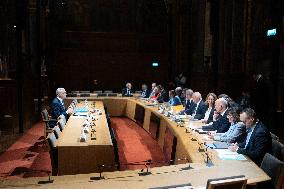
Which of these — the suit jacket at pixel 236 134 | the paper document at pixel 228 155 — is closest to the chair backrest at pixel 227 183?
the paper document at pixel 228 155

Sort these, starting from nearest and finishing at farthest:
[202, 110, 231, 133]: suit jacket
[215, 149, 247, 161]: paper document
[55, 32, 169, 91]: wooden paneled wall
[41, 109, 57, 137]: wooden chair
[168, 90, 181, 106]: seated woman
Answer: [215, 149, 247, 161]: paper document → [202, 110, 231, 133]: suit jacket → [41, 109, 57, 137]: wooden chair → [168, 90, 181, 106]: seated woman → [55, 32, 169, 91]: wooden paneled wall

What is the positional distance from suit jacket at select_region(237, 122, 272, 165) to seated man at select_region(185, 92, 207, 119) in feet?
10.4

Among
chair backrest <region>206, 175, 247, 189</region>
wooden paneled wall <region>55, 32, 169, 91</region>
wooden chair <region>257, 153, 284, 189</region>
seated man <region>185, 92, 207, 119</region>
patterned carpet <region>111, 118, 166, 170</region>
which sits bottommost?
patterned carpet <region>111, 118, 166, 170</region>

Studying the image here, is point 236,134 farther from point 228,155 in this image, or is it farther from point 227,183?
point 227,183

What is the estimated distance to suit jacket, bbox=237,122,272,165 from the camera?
4.66m

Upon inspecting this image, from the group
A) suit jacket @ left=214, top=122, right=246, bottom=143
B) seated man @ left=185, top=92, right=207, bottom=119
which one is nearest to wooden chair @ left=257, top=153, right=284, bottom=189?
suit jacket @ left=214, top=122, right=246, bottom=143

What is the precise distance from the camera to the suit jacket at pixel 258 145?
466cm

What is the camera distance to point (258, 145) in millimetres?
4727

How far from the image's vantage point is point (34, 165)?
23.1ft

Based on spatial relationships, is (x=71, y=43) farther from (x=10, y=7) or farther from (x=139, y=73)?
(x=10, y=7)

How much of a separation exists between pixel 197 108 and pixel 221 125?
214 cm

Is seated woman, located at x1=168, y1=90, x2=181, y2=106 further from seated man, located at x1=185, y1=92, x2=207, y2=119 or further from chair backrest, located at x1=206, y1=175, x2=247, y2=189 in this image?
chair backrest, located at x1=206, y1=175, x2=247, y2=189

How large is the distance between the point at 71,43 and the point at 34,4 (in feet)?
11.8

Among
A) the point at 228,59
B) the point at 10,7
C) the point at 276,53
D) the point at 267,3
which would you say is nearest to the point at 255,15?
the point at 267,3
